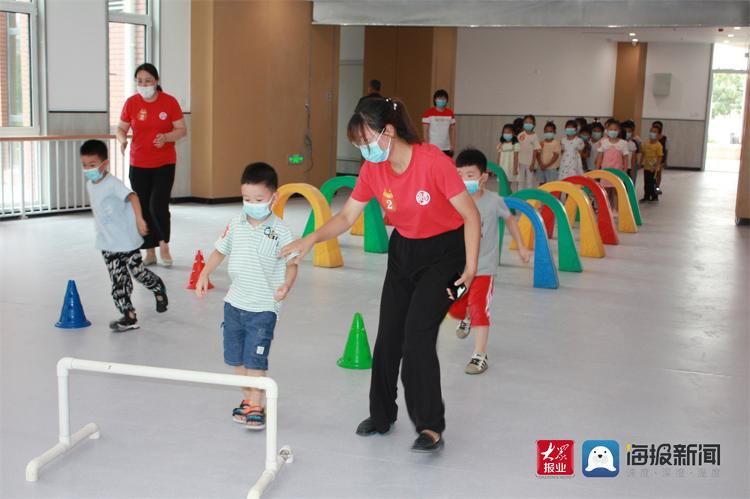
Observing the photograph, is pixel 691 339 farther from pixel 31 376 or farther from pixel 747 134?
pixel 747 134

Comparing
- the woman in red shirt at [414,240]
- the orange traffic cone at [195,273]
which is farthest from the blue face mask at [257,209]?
the orange traffic cone at [195,273]

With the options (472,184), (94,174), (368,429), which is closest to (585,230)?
(472,184)

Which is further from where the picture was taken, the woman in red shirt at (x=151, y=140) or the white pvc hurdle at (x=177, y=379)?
the woman in red shirt at (x=151, y=140)

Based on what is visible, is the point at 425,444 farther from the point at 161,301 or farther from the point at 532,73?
the point at 532,73

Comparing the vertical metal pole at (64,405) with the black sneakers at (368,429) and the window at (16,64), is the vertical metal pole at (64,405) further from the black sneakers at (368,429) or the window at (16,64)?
the window at (16,64)

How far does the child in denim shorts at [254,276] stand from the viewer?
445 cm

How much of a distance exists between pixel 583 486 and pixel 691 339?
10.1ft

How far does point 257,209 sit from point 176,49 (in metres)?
9.87

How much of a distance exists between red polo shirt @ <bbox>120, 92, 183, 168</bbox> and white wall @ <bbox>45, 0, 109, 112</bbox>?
408 cm

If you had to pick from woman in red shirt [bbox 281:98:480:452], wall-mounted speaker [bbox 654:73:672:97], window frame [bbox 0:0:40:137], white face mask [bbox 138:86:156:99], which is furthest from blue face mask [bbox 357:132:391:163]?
wall-mounted speaker [bbox 654:73:672:97]

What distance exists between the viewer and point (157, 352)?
230 inches

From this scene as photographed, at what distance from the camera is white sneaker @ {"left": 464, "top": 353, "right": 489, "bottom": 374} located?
18.4ft

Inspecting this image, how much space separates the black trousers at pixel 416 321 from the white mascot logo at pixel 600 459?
74 cm

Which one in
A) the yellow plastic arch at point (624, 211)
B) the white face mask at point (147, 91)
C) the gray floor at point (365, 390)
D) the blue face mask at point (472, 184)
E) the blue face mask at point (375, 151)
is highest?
the white face mask at point (147, 91)
